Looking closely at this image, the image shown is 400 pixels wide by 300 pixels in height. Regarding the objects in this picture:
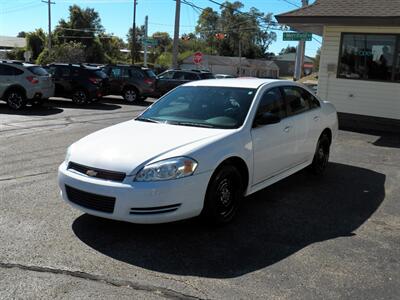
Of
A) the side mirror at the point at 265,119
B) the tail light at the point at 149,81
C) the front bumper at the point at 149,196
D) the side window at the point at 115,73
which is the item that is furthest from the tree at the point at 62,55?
the front bumper at the point at 149,196

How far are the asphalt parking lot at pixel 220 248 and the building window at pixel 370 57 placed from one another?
662 centimetres

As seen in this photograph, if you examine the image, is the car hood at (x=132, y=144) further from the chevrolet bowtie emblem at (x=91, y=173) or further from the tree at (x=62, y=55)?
the tree at (x=62, y=55)

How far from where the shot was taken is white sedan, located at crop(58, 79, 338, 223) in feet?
14.7

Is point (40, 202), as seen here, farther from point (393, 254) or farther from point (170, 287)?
point (393, 254)

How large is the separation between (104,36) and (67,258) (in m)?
84.2

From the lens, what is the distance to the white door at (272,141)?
5578 millimetres

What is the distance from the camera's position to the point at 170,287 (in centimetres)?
380

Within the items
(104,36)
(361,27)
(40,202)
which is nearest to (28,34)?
(104,36)

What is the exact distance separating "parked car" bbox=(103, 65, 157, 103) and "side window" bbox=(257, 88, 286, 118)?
15.0 m

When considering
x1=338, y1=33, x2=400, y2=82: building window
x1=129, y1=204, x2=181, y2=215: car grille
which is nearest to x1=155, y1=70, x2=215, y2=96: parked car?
x1=338, y1=33, x2=400, y2=82: building window

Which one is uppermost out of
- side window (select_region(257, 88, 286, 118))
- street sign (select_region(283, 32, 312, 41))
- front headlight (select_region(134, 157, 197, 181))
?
street sign (select_region(283, 32, 312, 41))

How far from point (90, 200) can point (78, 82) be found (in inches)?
571

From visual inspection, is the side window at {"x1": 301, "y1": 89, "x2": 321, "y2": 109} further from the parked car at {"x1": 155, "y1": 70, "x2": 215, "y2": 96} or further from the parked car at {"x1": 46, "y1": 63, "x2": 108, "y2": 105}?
the parked car at {"x1": 155, "y1": 70, "x2": 215, "y2": 96}

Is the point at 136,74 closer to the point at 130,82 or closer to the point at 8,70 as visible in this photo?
the point at 130,82
